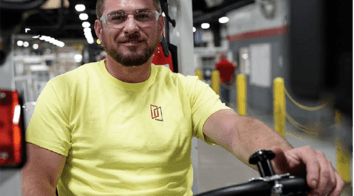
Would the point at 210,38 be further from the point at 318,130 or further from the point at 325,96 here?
the point at 325,96

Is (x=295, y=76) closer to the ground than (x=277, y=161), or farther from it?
farther from it

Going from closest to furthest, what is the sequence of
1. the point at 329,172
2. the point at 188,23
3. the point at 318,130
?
the point at 329,172, the point at 188,23, the point at 318,130

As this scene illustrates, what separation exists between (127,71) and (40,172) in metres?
0.46

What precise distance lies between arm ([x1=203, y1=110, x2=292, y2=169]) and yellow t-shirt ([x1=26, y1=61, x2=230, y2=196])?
5 centimetres

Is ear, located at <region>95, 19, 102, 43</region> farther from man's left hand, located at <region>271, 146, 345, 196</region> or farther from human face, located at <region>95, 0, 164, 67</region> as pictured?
man's left hand, located at <region>271, 146, 345, 196</region>

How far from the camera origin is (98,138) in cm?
116

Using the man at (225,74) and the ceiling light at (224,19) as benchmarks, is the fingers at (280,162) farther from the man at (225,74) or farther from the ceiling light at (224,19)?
the ceiling light at (224,19)

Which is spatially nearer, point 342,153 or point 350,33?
point 350,33

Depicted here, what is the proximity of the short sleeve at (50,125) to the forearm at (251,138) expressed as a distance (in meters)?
0.57

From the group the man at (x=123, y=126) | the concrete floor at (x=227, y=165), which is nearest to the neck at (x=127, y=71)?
the man at (x=123, y=126)

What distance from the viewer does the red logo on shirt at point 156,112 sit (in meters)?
1.25

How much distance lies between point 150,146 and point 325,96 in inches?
38.0

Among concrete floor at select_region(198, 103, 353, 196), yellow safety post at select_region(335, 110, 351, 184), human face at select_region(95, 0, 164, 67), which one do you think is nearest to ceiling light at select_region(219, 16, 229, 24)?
concrete floor at select_region(198, 103, 353, 196)

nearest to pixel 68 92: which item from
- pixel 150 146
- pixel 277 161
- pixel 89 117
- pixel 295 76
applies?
pixel 89 117
